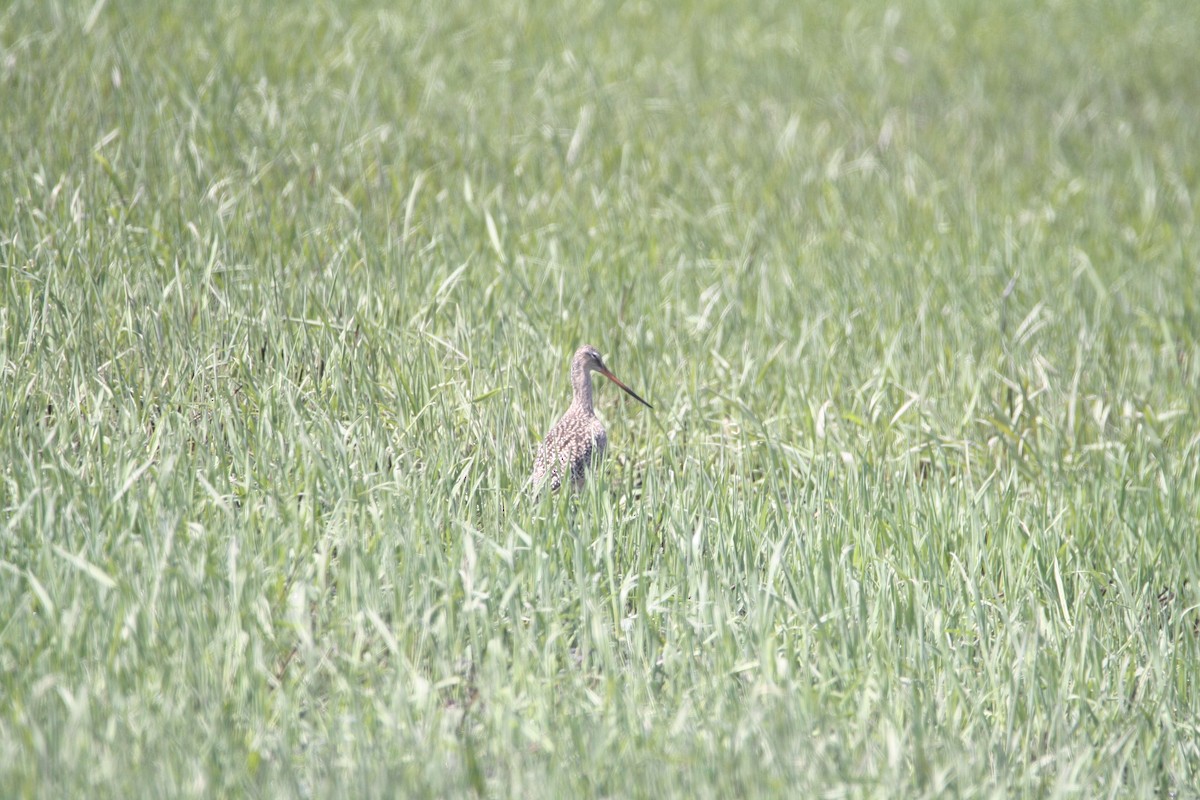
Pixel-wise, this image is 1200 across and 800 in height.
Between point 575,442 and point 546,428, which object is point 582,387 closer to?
point 546,428

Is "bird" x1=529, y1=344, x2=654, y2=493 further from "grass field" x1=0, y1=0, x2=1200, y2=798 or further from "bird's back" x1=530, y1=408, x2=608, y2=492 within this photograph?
"grass field" x1=0, y1=0, x2=1200, y2=798

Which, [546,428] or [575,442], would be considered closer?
[575,442]

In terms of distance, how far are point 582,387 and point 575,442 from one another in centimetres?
39

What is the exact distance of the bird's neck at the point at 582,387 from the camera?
4820mm

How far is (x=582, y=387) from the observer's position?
16.0ft

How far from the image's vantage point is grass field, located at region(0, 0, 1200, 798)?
3057mm

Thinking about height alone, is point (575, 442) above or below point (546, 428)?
above

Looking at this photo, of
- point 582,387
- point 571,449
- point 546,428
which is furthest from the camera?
point 546,428

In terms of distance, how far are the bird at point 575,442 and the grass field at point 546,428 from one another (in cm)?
17

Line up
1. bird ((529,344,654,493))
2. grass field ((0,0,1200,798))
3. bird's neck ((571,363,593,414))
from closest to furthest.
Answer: grass field ((0,0,1200,798)) < bird ((529,344,654,493)) < bird's neck ((571,363,593,414))

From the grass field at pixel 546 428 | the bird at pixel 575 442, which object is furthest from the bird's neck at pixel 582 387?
the grass field at pixel 546 428

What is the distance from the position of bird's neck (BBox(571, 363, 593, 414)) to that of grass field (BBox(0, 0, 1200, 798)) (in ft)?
0.63

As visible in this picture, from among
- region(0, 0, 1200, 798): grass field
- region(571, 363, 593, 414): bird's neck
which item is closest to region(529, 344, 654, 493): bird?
region(571, 363, 593, 414): bird's neck

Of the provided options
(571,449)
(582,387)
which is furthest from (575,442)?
(582,387)
